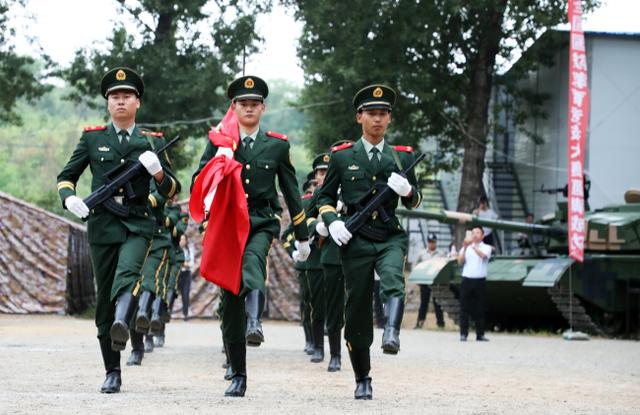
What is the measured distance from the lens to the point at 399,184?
9312mm

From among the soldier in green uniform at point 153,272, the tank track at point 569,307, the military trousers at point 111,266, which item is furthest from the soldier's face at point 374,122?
the tank track at point 569,307

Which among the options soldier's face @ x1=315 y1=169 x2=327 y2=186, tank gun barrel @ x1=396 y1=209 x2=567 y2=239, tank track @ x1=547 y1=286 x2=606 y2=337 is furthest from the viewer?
tank gun barrel @ x1=396 y1=209 x2=567 y2=239

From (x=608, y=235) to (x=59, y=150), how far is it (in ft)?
221

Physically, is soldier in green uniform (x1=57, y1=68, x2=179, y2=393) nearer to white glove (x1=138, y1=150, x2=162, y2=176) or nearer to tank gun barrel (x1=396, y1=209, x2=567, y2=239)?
white glove (x1=138, y1=150, x2=162, y2=176)

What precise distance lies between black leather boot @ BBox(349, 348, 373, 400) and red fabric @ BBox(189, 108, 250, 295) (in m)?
0.98

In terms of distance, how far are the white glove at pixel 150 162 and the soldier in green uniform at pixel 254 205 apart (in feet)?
1.02

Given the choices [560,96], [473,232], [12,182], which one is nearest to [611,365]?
[473,232]

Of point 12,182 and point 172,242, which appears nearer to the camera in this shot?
point 172,242

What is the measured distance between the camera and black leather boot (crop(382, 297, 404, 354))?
8867mm

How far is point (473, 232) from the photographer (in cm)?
2194

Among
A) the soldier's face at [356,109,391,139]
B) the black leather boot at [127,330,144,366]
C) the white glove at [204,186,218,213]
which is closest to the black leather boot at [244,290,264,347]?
the white glove at [204,186,218,213]

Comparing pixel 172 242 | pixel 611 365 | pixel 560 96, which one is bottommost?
pixel 611 365

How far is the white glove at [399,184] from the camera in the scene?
930 cm

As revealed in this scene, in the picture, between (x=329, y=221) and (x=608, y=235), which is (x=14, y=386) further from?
(x=608, y=235)
